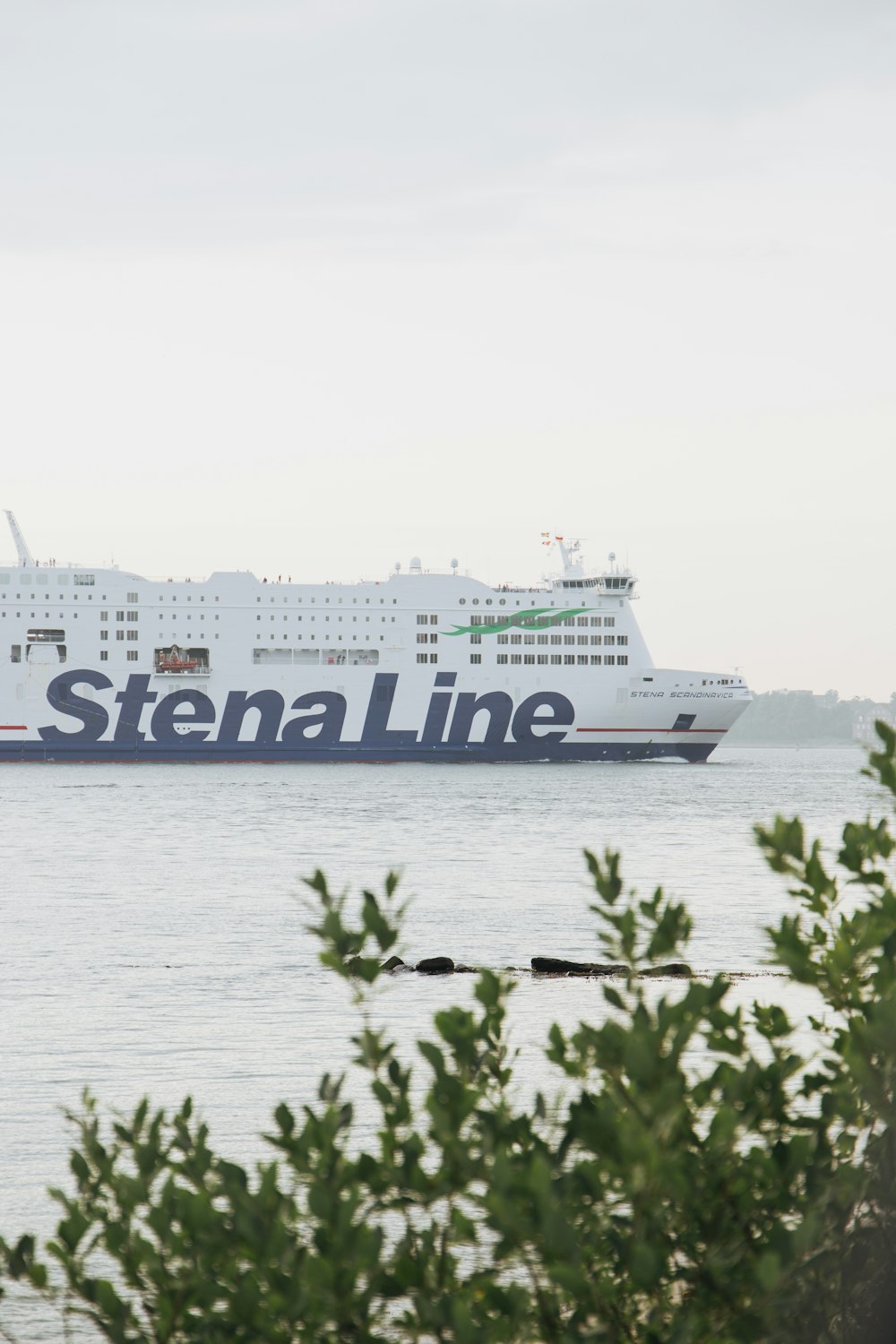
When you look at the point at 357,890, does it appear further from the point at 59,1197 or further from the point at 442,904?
the point at 59,1197

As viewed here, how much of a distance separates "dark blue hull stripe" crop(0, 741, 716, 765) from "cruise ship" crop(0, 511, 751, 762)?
0.08 m

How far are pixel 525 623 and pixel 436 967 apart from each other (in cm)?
5180

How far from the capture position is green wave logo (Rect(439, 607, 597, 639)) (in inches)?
2640

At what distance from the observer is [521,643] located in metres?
67.2

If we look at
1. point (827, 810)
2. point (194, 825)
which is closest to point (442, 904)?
point (194, 825)

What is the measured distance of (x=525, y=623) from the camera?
6750 cm

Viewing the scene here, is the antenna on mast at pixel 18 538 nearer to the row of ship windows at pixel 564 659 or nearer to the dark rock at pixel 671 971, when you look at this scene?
the row of ship windows at pixel 564 659

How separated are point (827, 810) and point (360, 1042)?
4786 cm

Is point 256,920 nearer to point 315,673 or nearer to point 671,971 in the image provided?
point 671,971

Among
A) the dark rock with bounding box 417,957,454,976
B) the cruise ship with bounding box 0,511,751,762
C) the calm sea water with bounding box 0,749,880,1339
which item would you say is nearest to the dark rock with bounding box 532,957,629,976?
the calm sea water with bounding box 0,749,880,1339

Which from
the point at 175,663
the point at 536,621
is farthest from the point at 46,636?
the point at 536,621

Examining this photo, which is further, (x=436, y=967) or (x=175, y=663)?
Answer: (x=175, y=663)

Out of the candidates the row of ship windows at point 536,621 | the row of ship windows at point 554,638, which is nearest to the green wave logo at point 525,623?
the row of ship windows at point 536,621

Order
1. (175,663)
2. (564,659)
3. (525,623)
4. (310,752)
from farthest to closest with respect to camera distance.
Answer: (525,623) → (564,659) → (310,752) → (175,663)
